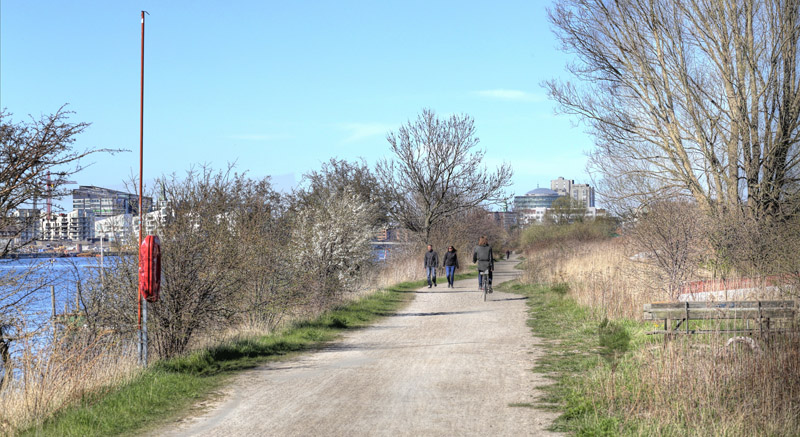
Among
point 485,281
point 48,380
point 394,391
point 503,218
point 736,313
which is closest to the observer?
point 48,380

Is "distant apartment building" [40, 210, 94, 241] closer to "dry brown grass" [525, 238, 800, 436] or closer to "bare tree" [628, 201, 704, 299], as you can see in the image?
"dry brown grass" [525, 238, 800, 436]

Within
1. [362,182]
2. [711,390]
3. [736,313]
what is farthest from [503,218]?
[711,390]

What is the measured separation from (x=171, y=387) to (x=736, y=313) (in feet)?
25.6

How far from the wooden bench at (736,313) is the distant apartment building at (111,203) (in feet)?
28.2

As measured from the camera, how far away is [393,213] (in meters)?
43.6

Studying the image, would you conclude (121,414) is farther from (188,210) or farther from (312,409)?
(188,210)

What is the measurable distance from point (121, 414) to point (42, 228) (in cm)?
393

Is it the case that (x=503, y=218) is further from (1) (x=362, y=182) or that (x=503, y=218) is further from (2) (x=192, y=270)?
(2) (x=192, y=270)

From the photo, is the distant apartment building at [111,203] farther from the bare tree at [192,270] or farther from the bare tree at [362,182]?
the bare tree at [362,182]

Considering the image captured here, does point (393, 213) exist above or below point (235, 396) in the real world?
above

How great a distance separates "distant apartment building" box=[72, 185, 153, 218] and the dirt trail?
371 centimetres

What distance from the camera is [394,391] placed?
963 centimetres

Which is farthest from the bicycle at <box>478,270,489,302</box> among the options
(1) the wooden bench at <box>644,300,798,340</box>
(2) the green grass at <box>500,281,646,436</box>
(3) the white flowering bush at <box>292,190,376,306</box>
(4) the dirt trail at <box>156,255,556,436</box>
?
(1) the wooden bench at <box>644,300,798,340</box>

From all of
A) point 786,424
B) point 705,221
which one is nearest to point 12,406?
point 786,424
